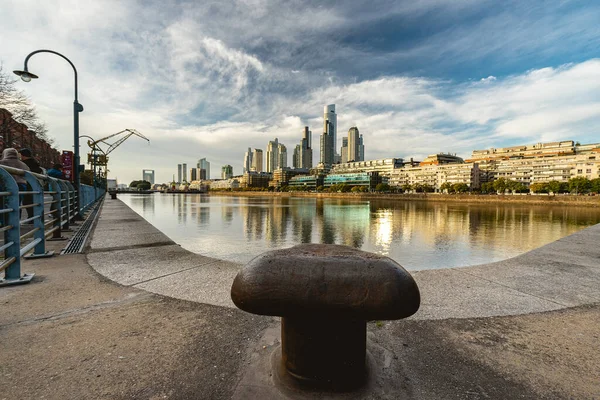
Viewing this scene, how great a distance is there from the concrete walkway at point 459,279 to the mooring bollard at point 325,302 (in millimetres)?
1724

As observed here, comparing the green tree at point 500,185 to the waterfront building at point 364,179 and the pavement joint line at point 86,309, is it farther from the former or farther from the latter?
the pavement joint line at point 86,309

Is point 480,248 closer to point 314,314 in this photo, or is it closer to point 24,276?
→ point 314,314

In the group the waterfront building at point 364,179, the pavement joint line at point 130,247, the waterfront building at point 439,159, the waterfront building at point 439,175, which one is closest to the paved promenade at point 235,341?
the pavement joint line at point 130,247

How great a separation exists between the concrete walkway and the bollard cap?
71.6 inches

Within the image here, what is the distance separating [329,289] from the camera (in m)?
1.85

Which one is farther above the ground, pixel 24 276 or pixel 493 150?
pixel 493 150

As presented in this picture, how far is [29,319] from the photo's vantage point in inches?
123

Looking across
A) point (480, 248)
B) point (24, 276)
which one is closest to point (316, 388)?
point (24, 276)

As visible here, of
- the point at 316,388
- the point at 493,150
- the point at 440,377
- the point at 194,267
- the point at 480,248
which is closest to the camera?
the point at 316,388

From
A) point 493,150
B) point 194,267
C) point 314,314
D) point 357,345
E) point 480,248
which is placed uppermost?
point 493,150

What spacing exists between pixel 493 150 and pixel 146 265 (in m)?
217

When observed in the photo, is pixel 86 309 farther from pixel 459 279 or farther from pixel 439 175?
pixel 439 175

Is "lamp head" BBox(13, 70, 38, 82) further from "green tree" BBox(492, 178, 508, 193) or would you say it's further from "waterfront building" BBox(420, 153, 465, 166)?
"waterfront building" BBox(420, 153, 465, 166)

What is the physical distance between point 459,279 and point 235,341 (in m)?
3.89
